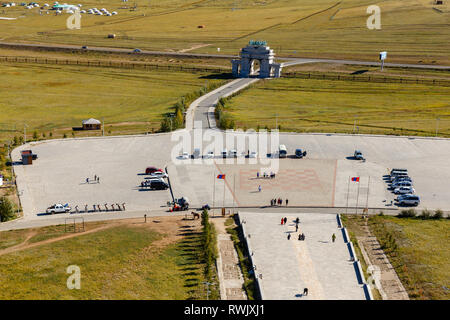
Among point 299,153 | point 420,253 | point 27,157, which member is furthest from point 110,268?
point 299,153

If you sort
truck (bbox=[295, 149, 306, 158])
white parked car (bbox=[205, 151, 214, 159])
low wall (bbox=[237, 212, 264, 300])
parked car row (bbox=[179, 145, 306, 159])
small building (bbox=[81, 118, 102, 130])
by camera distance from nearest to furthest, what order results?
1. low wall (bbox=[237, 212, 264, 300])
2. white parked car (bbox=[205, 151, 214, 159])
3. parked car row (bbox=[179, 145, 306, 159])
4. truck (bbox=[295, 149, 306, 158])
5. small building (bbox=[81, 118, 102, 130])

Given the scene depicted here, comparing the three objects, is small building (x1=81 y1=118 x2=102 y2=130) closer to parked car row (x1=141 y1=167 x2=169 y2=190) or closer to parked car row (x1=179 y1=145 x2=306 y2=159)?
parked car row (x1=179 y1=145 x2=306 y2=159)

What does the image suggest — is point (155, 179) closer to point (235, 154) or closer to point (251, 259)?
point (235, 154)

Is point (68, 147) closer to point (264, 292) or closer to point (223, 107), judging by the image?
point (223, 107)

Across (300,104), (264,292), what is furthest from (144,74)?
(264,292)

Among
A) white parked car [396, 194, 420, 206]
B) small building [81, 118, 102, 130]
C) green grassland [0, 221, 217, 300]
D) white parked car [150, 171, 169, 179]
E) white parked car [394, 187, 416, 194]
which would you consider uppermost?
small building [81, 118, 102, 130]

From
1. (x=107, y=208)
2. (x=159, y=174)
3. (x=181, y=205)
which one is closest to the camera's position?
(x=107, y=208)

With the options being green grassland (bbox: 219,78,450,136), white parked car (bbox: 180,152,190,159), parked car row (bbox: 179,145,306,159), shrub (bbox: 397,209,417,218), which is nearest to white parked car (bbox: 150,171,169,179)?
white parked car (bbox: 180,152,190,159)
